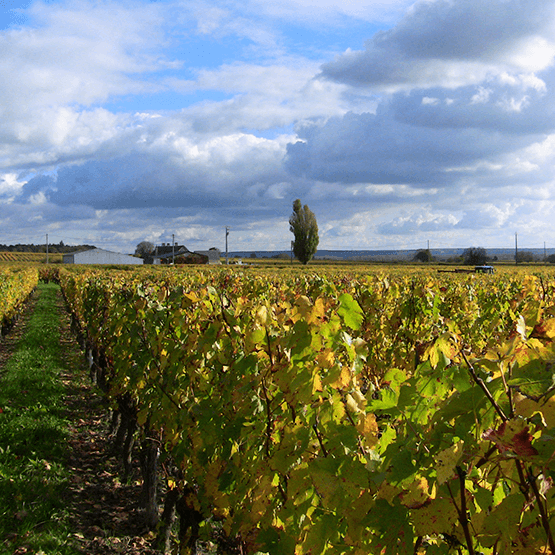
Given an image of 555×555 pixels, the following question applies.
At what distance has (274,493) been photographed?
6.31ft

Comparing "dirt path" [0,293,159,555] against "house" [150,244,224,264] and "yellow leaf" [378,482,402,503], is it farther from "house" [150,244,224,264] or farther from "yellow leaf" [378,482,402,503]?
"house" [150,244,224,264]

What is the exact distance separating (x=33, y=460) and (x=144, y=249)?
11009 cm

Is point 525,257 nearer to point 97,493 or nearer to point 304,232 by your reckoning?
point 304,232

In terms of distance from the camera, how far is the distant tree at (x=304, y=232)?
78.1m

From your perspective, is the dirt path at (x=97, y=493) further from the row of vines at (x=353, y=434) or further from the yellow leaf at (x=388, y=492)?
the yellow leaf at (x=388, y=492)

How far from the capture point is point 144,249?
11094 centimetres

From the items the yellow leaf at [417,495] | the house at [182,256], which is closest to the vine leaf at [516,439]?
the yellow leaf at [417,495]

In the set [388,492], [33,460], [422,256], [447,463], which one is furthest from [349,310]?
[422,256]

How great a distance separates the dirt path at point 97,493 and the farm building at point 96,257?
3293 inches

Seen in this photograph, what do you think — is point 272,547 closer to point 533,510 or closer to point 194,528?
point 533,510

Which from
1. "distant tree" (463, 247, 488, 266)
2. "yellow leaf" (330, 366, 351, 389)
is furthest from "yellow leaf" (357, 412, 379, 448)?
"distant tree" (463, 247, 488, 266)

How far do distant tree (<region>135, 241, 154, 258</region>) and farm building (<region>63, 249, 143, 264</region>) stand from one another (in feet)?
22.1

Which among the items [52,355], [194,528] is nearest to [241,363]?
[194,528]

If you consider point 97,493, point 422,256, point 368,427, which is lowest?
point 97,493
